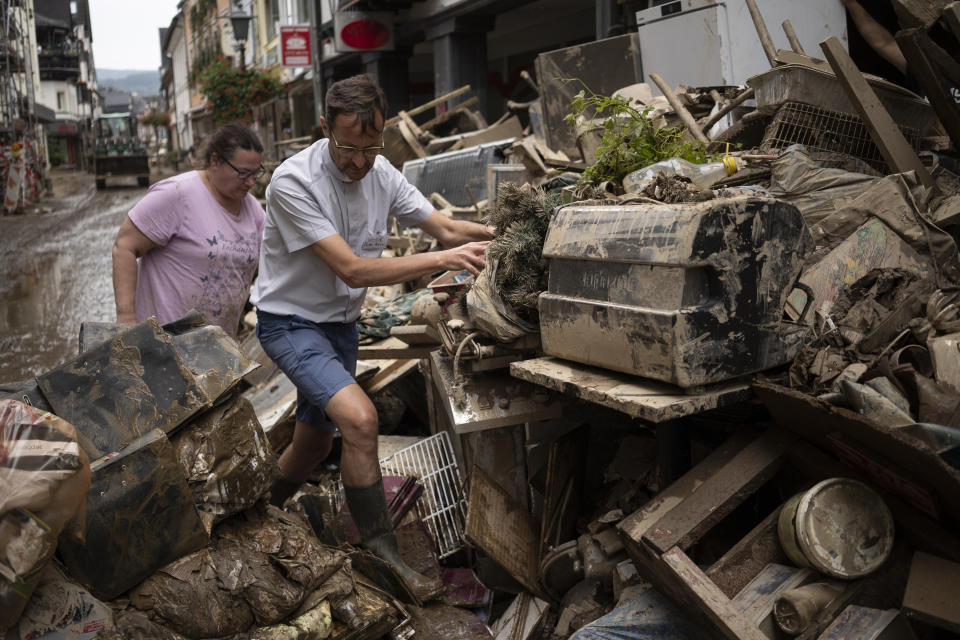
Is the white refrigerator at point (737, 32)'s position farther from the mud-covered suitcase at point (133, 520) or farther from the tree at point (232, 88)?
the tree at point (232, 88)

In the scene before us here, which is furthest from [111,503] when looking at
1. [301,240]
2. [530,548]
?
[530,548]

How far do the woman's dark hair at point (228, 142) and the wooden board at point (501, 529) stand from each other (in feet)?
5.87

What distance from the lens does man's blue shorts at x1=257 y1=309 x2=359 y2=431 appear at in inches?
119

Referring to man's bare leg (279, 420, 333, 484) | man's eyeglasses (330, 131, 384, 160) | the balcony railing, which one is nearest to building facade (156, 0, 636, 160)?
man's eyeglasses (330, 131, 384, 160)

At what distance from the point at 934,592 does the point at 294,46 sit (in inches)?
644

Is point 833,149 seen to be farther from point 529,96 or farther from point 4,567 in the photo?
point 529,96

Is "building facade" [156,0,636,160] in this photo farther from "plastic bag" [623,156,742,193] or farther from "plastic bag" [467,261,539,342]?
"plastic bag" [467,261,539,342]

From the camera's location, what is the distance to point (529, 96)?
11.8 metres

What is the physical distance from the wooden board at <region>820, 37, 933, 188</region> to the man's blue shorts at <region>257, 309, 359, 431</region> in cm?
247

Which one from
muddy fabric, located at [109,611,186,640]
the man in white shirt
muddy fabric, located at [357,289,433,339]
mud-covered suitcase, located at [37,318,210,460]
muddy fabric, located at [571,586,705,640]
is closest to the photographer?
muddy fabric, located at [571,586,705,640]

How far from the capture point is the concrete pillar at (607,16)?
8.65 meters

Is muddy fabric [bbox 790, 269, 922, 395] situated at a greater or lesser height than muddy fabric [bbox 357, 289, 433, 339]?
greater

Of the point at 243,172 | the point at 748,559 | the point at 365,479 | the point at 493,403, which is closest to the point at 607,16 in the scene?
the point at 243,172

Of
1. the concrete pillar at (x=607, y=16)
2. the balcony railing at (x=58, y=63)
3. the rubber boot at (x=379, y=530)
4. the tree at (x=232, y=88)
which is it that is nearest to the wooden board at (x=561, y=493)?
the rubber boot at (x=379, y=530)
